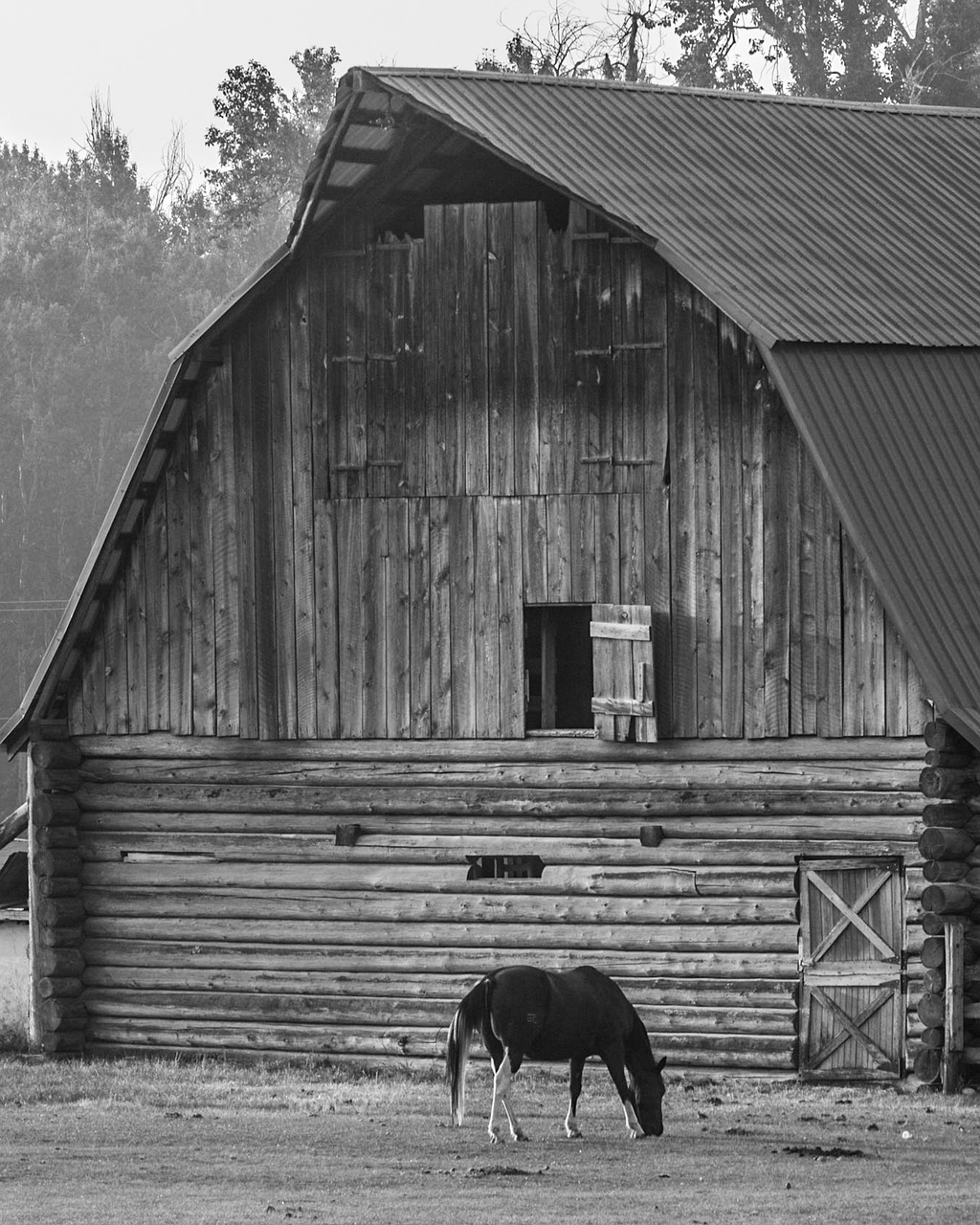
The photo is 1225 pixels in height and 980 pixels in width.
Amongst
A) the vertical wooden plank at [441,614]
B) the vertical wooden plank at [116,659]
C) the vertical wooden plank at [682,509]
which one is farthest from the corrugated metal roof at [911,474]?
the vertical wooden plank at [116,659]

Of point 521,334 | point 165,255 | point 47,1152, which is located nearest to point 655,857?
point 521,334

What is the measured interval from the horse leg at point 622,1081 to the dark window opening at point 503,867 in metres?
5.69

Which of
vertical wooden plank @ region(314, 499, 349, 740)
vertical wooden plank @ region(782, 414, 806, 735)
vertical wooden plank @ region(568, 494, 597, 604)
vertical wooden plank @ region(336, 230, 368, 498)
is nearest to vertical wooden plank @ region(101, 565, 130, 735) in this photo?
vertical wooden plank @ region(314, 499, 349, 740)

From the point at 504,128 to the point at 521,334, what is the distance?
216 centimetres

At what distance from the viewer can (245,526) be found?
76.5 ft

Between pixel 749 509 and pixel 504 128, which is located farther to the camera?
pixel 504 128

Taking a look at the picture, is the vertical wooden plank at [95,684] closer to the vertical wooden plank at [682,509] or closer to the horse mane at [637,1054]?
the vertical wooden plank at [682,509]

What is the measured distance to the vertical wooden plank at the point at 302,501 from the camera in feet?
75.6

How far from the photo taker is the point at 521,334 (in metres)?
22.3

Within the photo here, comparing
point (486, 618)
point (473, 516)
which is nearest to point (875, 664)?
point (486, 618)

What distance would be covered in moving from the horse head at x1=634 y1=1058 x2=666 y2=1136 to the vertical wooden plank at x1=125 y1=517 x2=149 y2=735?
8856mm

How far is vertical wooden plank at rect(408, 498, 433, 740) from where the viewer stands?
22547mm

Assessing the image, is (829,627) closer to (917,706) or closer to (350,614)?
(917,706)

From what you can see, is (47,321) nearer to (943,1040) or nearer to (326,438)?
(326,438)
